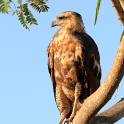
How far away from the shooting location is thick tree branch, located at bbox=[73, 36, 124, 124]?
349 centimetres

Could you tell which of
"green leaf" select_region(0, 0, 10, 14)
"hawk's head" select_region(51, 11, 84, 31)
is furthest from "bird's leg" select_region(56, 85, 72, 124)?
"green leaf" select_region(0, 0, 10, 14)

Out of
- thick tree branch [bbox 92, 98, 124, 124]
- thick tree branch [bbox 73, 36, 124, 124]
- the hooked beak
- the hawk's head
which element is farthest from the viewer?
the hooked beak

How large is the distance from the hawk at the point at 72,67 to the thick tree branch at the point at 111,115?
1723 millimetres

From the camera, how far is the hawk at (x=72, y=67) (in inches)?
263

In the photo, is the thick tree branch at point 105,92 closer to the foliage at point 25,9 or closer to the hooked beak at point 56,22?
the foliage at point 25,9

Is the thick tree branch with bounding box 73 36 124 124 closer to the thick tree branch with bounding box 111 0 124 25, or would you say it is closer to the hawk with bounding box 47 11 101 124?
the thick tree branch with bounding box 111 0 124 25

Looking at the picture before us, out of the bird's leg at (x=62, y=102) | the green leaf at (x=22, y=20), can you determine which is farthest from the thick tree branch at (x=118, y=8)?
the bird's leg at (x=62, y=102)

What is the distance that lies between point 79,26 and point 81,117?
11.5 feet

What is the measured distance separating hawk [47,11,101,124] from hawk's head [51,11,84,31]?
0.02 meters

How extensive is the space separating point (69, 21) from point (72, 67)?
1.23m

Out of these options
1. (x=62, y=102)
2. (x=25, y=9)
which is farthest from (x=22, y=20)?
(x=62, y=102)

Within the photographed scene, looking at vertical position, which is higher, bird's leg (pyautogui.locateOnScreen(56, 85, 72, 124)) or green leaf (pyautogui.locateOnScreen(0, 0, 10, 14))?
green leaf (pyautogui.locateOnScreen(0, 0, 10, 14))

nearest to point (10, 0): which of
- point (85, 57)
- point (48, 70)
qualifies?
point (85, 57)

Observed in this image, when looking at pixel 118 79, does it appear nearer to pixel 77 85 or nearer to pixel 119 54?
pixel 119 54
